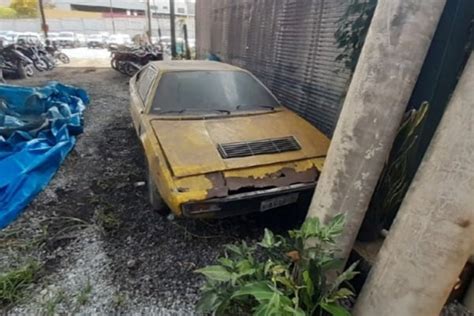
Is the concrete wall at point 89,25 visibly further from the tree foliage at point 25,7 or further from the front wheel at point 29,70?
the front wheel at point 29,70

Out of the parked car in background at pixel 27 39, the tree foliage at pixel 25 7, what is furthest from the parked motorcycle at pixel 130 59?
the tree foliage at pixel 25 7

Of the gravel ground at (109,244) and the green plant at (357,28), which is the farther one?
the green plant at (357,28)

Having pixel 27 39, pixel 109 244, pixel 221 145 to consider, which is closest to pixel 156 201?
pixel 109 244

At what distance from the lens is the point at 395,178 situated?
2.29 meters

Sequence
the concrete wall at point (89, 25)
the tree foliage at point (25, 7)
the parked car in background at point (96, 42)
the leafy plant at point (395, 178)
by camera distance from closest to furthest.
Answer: the leafy plant at point (395, 178) → the parked car in background at point (96, 42) → the concrete wall at point (89, 25) → the tree foliage at point (25, 7)

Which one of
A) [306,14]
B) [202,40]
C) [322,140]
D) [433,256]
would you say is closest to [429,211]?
[433,256]

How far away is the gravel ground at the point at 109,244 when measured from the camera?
2.30 meters

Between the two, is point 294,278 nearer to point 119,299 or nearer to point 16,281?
point 119,299

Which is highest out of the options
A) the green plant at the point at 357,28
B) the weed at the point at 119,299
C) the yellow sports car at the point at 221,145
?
the green plant at the point at 357,28

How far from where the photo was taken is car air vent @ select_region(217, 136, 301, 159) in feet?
9.37

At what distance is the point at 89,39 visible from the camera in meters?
31.5

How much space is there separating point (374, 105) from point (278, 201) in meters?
1.15

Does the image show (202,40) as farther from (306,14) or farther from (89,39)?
(89,39)

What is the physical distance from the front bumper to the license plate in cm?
2
